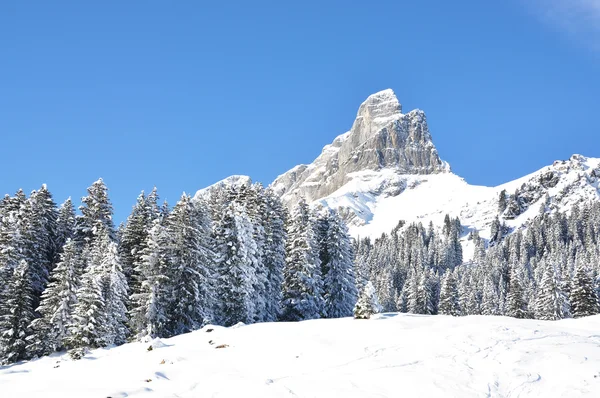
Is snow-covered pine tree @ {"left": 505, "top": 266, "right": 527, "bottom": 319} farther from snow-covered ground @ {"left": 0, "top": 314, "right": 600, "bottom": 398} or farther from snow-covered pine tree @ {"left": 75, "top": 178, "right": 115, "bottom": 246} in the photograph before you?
snow-covered pine tree @ {"left": 75, "top": 178, "right": 115, "bottom": 246}

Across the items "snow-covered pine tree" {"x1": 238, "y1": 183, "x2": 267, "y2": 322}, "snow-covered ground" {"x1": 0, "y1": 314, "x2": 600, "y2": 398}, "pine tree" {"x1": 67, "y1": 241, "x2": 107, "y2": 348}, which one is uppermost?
"snow-covered pine tree" {"x1": 238, "y1": 183, "x2": 267, "y2": 322}

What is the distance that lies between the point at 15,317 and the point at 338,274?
2897 cm

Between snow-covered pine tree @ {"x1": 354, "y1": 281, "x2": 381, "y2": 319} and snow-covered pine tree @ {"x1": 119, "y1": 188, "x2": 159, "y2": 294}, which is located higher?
snow-covered pine tree @ {"x1": 119, "y1": 188, "x2": 159, "y2": 294}

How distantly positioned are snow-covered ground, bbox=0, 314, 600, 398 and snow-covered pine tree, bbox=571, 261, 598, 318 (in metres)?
38.0

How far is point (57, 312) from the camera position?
135 ft

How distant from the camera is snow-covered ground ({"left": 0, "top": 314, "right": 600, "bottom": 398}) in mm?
16797

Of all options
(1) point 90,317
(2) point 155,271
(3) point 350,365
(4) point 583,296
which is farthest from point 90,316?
(4) point 583,296

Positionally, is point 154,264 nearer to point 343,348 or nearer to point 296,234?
point 296,234

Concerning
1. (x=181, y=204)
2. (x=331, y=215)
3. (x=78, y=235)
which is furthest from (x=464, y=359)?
(x=78, y=235)

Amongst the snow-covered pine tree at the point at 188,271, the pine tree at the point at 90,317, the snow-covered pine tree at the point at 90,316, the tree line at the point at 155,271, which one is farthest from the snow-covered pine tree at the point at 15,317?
the snow-covered pine tree at the point at 188,271

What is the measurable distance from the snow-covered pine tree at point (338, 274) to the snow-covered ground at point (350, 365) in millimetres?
23533

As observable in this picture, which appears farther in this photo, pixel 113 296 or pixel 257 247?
pixel 257 247

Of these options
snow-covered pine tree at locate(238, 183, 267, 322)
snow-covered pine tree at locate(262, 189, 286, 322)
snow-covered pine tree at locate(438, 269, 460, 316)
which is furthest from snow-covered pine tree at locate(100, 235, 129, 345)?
snow-covered pine tree at locate(438, 269, 460, 316)

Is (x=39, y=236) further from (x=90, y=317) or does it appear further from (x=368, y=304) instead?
(x=368, y=304)
